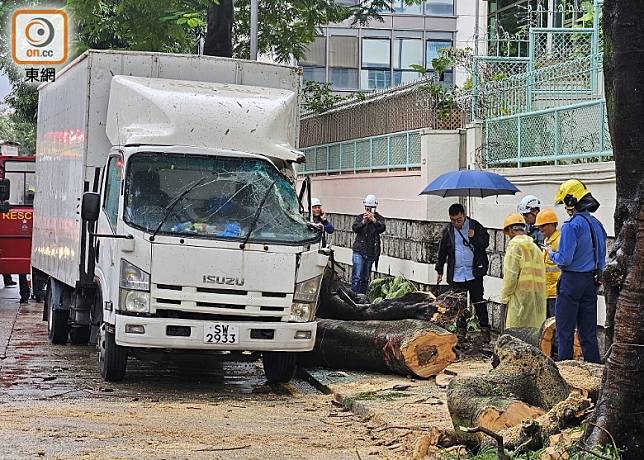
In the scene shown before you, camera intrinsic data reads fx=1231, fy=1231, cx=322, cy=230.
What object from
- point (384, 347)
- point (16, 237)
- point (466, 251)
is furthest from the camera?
point (16, 237)

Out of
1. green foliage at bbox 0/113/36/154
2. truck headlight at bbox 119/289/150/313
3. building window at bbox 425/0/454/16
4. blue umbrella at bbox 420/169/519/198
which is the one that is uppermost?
building window at bbox 425/0/454/16

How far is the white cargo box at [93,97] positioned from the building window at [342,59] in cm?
2362

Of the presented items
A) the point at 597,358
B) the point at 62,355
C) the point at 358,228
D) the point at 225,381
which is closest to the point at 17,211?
the point at 358,228

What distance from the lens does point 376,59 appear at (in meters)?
39.1

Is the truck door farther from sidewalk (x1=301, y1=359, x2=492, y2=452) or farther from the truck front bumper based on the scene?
sidewalk (x1=301, y1=359, x2=492, y2=452)

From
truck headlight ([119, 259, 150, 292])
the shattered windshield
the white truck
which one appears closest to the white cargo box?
the white truck

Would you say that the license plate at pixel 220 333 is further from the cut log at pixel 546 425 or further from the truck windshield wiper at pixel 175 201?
the cut log at pixel 546 425

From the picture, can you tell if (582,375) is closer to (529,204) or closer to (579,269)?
(579,269)

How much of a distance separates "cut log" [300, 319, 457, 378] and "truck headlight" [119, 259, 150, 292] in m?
2.60

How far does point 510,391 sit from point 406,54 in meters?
30.9

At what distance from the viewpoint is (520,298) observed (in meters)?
12.9

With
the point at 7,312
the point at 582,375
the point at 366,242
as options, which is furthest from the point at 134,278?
the point at 7,312

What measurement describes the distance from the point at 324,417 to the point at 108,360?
8.69 feet

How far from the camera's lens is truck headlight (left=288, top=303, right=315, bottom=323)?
1173 centimetres
